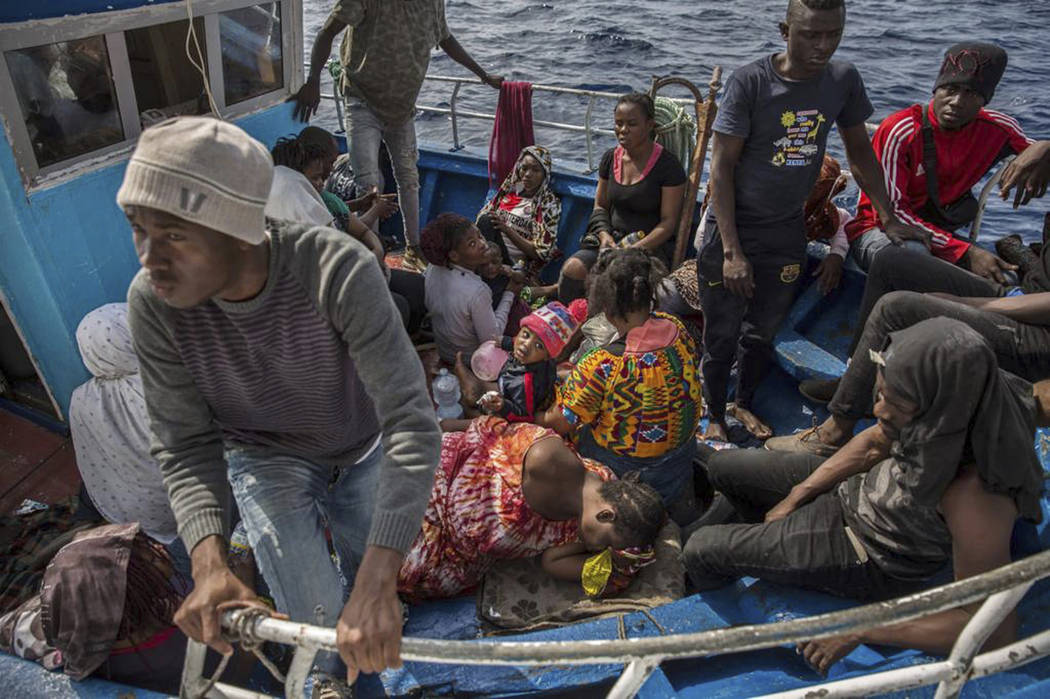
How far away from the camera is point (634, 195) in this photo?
5133mm

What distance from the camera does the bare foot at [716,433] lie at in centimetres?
443

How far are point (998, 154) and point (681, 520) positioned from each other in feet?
9.26

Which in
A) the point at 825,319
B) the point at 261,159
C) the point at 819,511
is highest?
the point at 261,159

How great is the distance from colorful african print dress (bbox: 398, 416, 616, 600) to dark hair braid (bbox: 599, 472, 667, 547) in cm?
25

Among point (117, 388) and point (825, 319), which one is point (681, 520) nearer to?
point (825, 319)

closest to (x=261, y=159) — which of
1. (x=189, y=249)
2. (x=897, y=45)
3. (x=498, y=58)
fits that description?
(x=189, y=249)

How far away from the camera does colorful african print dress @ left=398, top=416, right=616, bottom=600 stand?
10.4 feet

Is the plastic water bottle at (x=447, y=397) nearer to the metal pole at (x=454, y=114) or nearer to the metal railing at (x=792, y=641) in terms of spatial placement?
the metal railing at (x=792, y=641)

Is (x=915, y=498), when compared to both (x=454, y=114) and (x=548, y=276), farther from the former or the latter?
(x=454, y=114)

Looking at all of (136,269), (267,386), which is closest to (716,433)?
(267,386)

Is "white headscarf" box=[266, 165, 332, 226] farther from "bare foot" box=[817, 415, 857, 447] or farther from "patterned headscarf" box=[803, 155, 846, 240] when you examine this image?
"patterned headscarf" box=[803, 155, 846, 240]

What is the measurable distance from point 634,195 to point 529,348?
5.60 feet

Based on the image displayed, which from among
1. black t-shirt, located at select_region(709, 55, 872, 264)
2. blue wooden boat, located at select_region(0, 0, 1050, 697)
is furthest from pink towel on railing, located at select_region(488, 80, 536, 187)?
black t-shirt, located at select_region(709, 55, 872, 264)

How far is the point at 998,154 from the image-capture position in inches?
170
